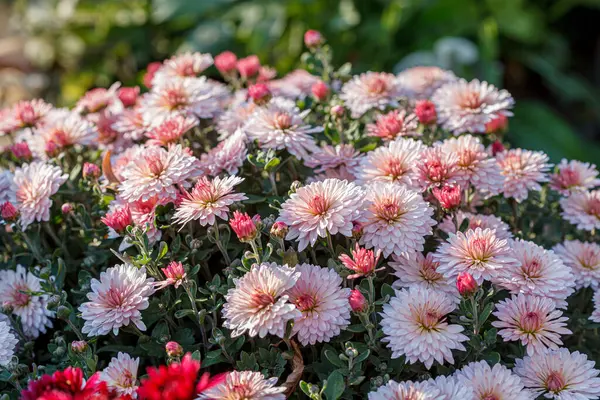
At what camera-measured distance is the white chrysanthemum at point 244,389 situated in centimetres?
99

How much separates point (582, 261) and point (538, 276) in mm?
209

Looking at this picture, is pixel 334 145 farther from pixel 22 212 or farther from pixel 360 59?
pixel 360 59

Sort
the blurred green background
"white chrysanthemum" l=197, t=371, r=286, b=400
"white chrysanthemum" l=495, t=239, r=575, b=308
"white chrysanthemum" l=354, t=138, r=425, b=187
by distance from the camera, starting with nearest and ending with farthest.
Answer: "white chrysanthemum" l=197, t=371, r=286, b=400
"white chrysanthemum" l=495, t=239, r=575, b=308
"white chrysanthemum" l=354, t=138, r=425, b=187
the blurred green background

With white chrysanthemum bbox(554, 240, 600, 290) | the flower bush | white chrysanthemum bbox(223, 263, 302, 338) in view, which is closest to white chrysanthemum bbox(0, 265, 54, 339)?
the flower bush

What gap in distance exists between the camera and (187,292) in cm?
117

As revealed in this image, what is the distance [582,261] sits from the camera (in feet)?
4.53

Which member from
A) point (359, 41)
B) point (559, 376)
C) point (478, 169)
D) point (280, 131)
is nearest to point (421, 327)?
point (559, 376)

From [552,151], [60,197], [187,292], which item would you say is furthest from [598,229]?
[552,151]

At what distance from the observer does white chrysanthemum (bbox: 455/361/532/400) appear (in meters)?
1.08

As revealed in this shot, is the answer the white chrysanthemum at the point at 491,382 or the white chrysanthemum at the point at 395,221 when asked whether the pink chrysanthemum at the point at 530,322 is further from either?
the white chrysanthemum at the point at 395,221

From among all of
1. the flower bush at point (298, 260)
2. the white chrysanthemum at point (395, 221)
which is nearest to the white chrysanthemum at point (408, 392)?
the flower bush at point (298, 260)

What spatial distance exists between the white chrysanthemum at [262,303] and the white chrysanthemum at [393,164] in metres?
0.31

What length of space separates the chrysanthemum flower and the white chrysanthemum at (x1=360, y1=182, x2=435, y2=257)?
1.53ft

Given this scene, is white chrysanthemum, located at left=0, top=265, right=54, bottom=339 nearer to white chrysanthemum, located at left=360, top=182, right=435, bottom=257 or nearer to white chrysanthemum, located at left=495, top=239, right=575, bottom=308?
white chrysanthemum, located at left=360, top=182, right=435, bottom=257
